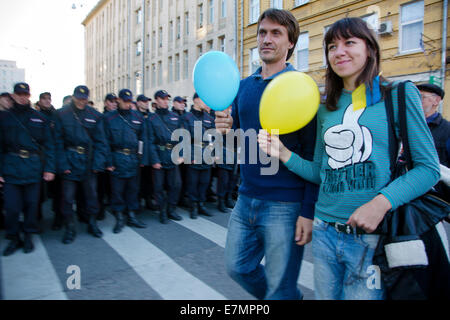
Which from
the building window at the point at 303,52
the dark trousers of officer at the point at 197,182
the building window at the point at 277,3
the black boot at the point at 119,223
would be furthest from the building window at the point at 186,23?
the black boot at the point at 119,223

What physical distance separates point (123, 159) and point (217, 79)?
131 inches

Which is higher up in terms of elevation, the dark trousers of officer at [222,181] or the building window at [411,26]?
the building window at [411,26]

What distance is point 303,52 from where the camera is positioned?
14562 millimetres

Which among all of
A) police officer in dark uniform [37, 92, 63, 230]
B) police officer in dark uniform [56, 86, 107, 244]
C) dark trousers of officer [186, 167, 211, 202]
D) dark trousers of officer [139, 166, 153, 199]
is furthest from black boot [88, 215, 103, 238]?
dark trousers of officer [186, 167, 211, 202]

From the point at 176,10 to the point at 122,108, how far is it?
21.1 m

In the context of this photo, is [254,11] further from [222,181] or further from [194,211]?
[194,211]

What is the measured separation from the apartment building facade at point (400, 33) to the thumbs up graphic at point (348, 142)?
9.47 meters

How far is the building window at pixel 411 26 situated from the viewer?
10.5 metres

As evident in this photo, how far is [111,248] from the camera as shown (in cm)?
411

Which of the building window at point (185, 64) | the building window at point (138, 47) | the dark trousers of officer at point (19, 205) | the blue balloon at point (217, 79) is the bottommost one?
the dark trousers of officer at point (19, 205)

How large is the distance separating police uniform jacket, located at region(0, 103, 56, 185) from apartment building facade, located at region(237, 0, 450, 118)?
9.41 metres

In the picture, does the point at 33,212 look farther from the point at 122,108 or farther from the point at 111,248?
the point at 122,108

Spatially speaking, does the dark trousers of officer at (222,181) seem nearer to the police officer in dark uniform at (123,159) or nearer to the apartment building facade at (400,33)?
the police officer in dark uniform at (123,159)

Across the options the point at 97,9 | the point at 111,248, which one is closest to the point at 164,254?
the point at 111,248
